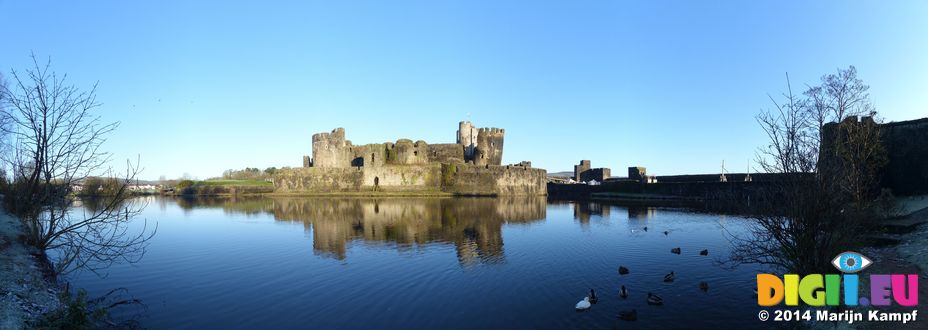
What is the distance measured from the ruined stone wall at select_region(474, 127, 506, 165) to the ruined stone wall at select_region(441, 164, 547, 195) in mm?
6419

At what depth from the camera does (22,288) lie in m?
7.74

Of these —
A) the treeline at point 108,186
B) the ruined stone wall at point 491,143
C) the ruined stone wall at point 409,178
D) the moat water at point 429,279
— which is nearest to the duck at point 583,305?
the moat water at point 429,279

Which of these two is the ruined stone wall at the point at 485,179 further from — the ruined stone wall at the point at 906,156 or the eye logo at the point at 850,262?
the eye logo at the point at 850,262

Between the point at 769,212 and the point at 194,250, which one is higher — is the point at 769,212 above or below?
above

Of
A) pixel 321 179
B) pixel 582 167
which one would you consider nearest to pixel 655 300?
pixel 321 179

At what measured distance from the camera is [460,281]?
1073 centimetres

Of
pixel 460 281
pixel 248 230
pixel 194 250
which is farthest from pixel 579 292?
pixel 248 230

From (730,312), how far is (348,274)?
346 inches

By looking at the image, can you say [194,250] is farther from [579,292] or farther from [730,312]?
[730,312]

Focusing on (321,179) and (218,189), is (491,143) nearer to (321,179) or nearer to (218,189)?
(321,179)

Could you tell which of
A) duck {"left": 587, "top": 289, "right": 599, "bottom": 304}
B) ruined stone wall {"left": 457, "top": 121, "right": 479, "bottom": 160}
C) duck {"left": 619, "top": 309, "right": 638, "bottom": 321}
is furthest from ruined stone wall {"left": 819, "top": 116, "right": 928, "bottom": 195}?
ruined stone wall {"left": 457, "top": 121, "right": 479, "bottom": 160}

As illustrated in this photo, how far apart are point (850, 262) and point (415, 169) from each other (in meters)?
46.4

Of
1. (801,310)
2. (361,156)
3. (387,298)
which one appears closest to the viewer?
(801,310)

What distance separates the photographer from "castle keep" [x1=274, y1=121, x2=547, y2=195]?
51.8 meters
